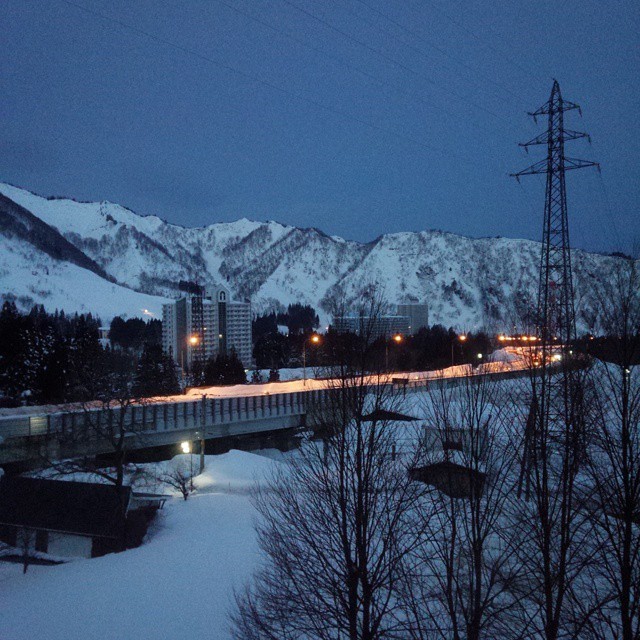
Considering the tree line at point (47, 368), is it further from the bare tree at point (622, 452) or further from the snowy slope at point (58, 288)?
the snowy slope at point (58, 288)

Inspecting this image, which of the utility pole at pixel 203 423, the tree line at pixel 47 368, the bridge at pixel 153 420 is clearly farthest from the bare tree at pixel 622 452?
the tree line at pixel 47 368

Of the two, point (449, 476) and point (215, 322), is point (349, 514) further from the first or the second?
point (215, 322)

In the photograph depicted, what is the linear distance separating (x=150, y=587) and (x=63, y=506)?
4.94 metres

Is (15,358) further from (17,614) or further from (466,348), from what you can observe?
(466,348)

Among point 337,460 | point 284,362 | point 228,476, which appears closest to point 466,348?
point 284,362

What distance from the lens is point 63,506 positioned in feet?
45.4

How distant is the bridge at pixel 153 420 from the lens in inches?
667

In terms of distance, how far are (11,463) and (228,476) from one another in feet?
24.1

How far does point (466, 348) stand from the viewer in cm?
4294

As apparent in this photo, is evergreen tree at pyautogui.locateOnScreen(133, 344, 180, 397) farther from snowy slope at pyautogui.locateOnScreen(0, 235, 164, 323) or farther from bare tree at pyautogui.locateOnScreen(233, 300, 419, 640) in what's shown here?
snowy slope at pyautogui.locateOnScreen(0, 235, 164, 323)

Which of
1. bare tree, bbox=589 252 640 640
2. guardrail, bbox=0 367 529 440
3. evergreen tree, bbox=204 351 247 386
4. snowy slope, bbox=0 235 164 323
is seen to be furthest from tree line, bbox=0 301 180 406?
snowy slope, bbox=0 235 164 323

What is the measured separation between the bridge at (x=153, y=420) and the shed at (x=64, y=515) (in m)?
1.08

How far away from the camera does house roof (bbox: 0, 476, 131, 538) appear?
44.0 feet

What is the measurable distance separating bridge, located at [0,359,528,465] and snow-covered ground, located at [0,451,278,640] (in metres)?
3.29
